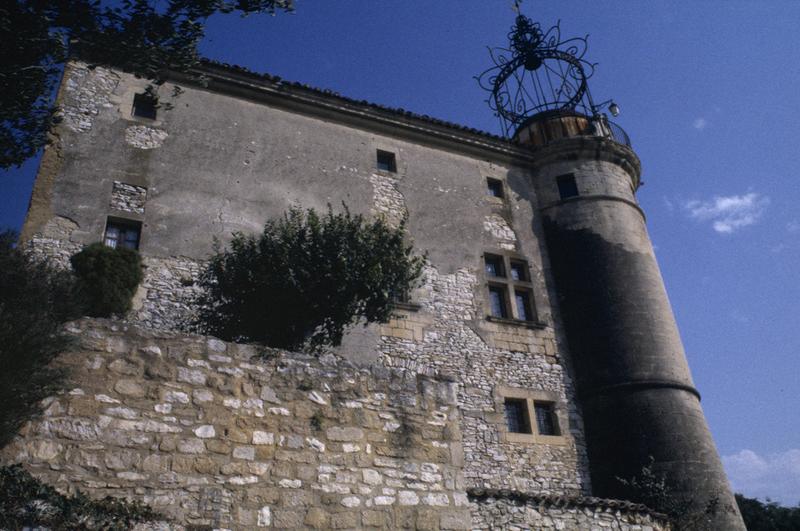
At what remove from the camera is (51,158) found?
1248cm

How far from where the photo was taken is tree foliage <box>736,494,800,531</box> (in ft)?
53.4

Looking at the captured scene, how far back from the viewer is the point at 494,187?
17.7 meters

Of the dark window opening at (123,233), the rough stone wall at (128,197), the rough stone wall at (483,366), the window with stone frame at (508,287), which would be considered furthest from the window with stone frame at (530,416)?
the rough stone wall at (128,197)

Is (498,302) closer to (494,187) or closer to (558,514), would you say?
(494,187)

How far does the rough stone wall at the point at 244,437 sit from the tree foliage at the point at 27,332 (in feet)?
0.62

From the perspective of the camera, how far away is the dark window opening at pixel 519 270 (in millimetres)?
16234

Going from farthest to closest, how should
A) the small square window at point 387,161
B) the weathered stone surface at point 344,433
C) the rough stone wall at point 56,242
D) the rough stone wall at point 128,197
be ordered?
the small square window at point 387,161 < the rough stone wall at point 128,197 < the rough stone wall at point 56,242 < the weathered stone surface at point 344,433

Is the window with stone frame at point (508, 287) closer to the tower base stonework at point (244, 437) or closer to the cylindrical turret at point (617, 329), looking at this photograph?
the cylindrical turret at point (617, 329)

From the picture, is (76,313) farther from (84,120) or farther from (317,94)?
(317,94)

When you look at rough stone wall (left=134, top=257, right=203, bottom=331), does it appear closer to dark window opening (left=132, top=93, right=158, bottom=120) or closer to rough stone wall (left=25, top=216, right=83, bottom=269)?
rough stone wall (left=25, top=216, right=83, bottom=269)

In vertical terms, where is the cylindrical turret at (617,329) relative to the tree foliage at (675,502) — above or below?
above

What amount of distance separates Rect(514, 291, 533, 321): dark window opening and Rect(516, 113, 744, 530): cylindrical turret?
890mm

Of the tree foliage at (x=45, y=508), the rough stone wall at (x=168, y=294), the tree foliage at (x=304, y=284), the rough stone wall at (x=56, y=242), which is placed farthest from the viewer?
the rough stone wall at (x=168, y=294)

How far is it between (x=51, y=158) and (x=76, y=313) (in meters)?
7.98
